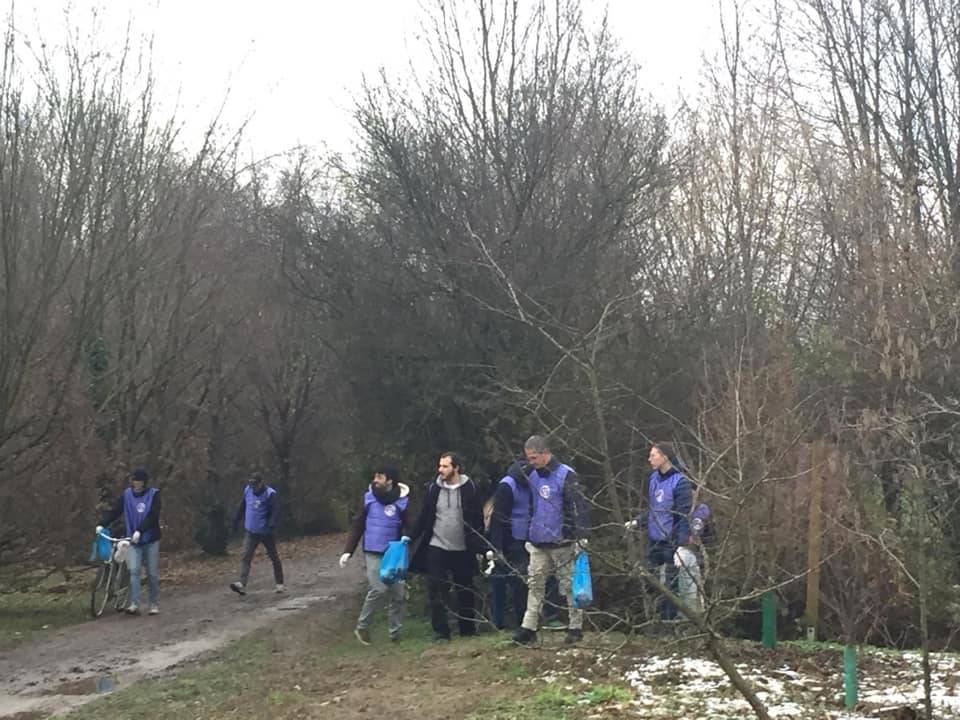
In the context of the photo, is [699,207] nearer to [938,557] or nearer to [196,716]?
[938,557]

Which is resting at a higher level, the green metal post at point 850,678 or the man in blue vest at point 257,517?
the man in blue vest at point 257,517

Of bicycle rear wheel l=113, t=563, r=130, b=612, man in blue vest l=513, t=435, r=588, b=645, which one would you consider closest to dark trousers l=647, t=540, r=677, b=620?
man in blue vest l=513, t=435, r=588, b=645

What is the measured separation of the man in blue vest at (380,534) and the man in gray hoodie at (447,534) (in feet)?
1.22

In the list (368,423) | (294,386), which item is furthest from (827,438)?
(294,386)

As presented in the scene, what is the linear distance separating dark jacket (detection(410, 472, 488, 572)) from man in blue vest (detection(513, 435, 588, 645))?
96 centimetres

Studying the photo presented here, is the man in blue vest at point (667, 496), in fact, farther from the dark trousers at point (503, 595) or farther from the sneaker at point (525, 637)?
the dark trousers at point (503, 595)

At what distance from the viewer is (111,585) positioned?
14.2 meters

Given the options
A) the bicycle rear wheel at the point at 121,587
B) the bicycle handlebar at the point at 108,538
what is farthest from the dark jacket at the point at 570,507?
the bicycle rear wheel at the point at 121,587

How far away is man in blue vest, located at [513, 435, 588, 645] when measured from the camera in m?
9.29

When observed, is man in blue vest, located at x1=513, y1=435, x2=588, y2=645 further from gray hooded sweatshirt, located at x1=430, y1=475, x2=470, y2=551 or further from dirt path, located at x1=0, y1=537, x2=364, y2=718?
dirt path, located at x1=0, y1=537, x2=364, y2=718

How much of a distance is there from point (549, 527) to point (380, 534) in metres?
2.19

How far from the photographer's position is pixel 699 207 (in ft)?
76.2

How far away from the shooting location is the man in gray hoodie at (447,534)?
10.6 meters

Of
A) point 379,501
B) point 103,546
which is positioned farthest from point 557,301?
point 103,546
